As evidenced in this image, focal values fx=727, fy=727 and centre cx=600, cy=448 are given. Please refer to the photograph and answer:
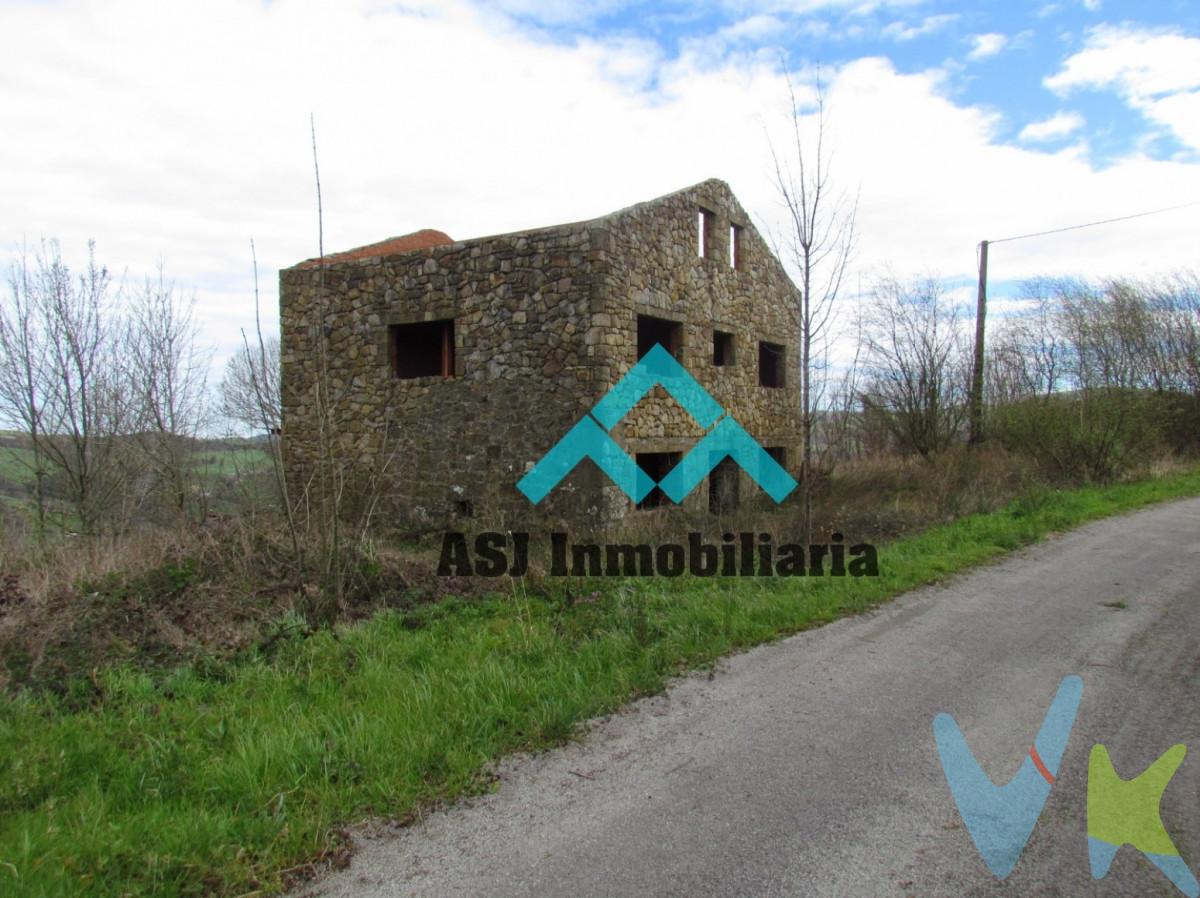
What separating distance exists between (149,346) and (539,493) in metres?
Answer: 9.16

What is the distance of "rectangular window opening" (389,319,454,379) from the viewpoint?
1161cm

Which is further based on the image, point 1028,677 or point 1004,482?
point 1004,482

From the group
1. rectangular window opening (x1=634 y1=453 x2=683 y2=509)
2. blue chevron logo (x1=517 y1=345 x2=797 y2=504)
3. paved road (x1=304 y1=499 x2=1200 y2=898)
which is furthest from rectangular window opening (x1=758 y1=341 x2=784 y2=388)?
paved road (x1=304 y1=499 x2=1200 y2=898)

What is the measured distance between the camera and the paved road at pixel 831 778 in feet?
8.77

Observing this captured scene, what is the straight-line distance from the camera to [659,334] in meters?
12.5

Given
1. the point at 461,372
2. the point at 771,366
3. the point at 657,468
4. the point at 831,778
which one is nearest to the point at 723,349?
the point at 771,366

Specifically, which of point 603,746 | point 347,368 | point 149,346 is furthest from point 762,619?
point 149,346

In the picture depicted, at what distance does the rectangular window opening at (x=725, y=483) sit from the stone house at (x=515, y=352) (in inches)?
1.1

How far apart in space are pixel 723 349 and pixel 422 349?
5.47 metres

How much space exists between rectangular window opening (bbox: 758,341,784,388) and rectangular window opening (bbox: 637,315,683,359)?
328 cm

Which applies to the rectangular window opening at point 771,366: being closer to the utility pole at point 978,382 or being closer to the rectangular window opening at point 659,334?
the rectangular window opening at point 659,334

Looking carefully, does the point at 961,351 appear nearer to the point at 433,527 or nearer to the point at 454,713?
the point at 433,527

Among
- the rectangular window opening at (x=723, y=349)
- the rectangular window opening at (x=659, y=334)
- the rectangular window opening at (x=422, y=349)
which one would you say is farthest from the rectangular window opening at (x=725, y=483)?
the rectangular window opening at (x=422, y=349)

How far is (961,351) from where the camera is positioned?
58.9 feet
